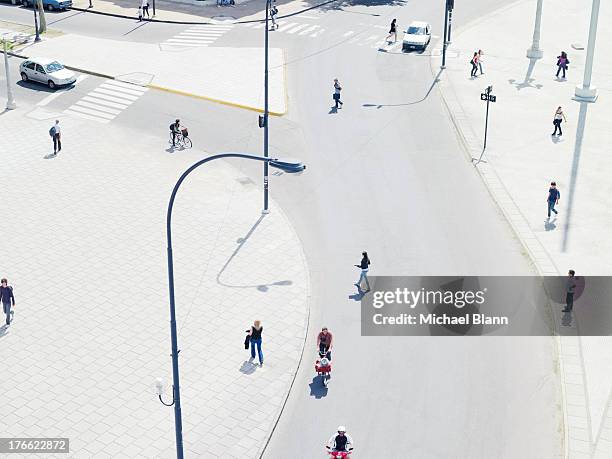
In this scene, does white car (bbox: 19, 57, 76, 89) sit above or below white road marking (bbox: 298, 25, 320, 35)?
below

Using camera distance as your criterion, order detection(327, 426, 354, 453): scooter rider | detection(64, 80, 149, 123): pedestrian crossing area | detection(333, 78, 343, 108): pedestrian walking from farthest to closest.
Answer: detection(64, 80, 149, 123): pedestrian crossing area → detection(333, 78, 343, 108): pedestrian walking → detection(327, 426, 354, 453): scooter rider

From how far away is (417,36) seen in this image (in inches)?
2388

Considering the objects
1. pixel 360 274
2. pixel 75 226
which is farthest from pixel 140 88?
pixel 360 274

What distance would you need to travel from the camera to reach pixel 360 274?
34500 millimetres

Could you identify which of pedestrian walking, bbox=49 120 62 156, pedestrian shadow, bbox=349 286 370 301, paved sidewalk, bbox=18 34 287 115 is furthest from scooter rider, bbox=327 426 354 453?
paved sidewalk, bbox=18 34 287 115

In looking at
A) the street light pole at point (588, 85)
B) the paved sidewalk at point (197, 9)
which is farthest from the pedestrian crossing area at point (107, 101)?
the street light pole at point (588, 85)

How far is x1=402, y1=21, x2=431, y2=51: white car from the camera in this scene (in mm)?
59969

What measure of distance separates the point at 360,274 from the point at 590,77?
23.8m

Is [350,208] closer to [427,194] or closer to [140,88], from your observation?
[427,194]

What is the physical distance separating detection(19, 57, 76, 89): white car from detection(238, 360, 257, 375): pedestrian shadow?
2934 cm

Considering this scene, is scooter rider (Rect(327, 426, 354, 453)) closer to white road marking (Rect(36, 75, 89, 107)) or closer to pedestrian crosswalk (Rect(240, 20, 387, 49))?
white road marking (Rect(36, 75, 89, 107))

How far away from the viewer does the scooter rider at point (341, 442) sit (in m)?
24.8

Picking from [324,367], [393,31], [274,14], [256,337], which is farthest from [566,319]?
[274,14]

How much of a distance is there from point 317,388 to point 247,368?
235 cm
